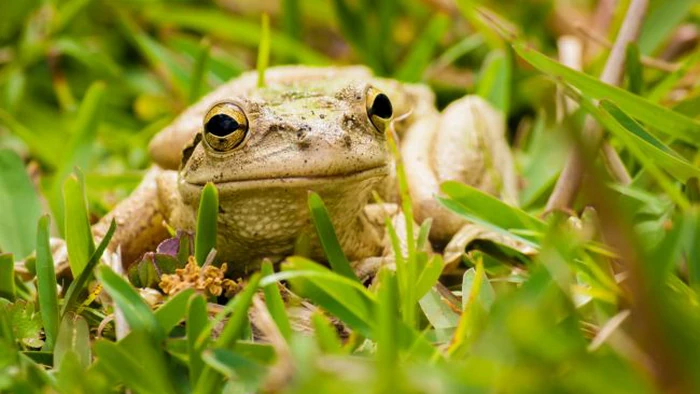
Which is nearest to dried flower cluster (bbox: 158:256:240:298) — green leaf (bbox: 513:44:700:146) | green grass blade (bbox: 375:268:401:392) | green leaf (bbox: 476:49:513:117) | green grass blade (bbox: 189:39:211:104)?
green grass blade (bbox: 375:268:401:392)

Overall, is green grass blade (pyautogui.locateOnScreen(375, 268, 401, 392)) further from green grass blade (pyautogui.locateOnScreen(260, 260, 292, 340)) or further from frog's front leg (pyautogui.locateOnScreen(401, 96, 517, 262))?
frog's front leg (pyautogui.locateOnScreen(401, 96, 517, 262))

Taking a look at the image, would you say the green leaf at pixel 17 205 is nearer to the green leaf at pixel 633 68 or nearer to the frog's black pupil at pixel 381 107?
the frog's black pupil at pixel 381 107

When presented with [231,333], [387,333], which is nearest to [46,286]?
[231,333]

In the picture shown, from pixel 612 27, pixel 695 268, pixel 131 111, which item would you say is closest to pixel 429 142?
pixel 612 27

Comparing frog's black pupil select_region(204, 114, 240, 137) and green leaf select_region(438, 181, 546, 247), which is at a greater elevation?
frog's black pupil select_region(204, 114, 240, 137)

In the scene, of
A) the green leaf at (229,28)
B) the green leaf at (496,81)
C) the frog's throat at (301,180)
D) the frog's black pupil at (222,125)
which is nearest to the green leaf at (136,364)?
the frog's throat at (301,180)

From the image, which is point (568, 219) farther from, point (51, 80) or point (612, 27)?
point (51, 80)

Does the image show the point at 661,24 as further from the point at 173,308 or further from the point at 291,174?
the point at 173,308
